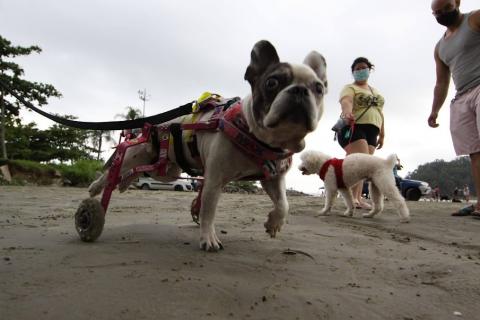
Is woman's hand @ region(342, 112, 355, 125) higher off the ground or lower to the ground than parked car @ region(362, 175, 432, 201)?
higher

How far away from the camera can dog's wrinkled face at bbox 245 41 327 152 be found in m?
2.21

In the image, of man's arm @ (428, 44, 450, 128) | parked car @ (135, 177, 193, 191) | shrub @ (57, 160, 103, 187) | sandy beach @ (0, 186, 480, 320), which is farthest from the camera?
parked car @ (135, 177, 193, 191)

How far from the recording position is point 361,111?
19.3 feet

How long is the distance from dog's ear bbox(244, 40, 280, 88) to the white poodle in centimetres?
353

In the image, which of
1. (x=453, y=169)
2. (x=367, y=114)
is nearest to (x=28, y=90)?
(x=367, y=114)

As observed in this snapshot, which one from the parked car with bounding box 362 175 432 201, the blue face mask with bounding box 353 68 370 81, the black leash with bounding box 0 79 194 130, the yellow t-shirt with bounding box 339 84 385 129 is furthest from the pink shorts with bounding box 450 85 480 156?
the parked car with bounding box 362 175 432 201

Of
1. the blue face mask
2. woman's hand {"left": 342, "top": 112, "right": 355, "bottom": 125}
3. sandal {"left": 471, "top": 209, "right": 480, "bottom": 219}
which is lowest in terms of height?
sandal {"left": 471, "top": 209, "right": 480, "bottom": 219}

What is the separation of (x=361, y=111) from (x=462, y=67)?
161cm

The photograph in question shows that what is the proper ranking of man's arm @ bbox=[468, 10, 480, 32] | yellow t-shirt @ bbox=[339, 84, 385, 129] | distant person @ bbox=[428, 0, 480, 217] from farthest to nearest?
yellow t-shirt @ bbox=[339, 84, 385, 129] < distant person @ bbox=[428, 0, 480, 217] < man's arm @ bbox=[468, 10, 480, 32]

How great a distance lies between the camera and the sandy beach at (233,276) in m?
1.54

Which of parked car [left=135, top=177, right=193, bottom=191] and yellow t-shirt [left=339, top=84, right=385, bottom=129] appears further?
parked car [left=135, top=177, right=193, bottom=191]

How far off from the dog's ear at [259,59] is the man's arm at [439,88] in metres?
3.45

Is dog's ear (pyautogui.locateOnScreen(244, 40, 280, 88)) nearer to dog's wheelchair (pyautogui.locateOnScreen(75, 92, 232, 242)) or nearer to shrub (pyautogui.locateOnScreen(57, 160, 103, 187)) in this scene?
dog's wheelchair (pyautogui.locateOnScreen(75, 92, 232, 242))

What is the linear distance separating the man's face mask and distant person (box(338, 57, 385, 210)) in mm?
1536
